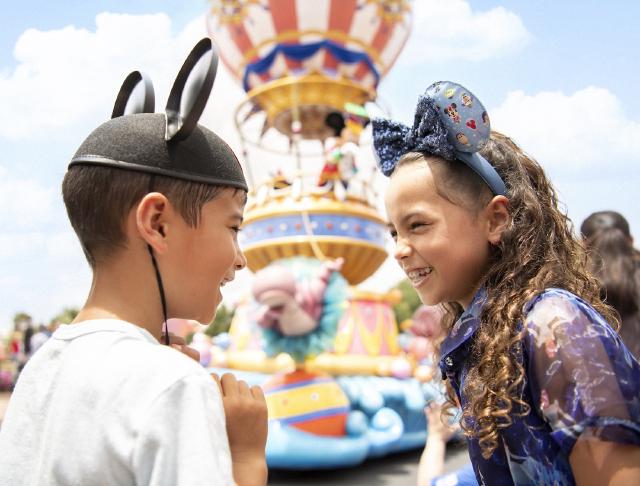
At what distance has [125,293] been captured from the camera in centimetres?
102

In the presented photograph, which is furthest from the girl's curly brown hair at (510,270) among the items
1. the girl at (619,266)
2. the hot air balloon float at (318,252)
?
the hot air balloon float at (318,252)

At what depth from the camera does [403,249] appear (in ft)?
4.72

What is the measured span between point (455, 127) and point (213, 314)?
0.64 metres

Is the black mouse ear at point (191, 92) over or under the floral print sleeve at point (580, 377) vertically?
over

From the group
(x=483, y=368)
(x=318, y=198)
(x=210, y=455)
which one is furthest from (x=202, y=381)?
Answer: (x=318, y=198)

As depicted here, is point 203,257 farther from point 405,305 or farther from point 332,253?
point 405,305

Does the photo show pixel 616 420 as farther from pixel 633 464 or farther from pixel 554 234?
pixel 554 234

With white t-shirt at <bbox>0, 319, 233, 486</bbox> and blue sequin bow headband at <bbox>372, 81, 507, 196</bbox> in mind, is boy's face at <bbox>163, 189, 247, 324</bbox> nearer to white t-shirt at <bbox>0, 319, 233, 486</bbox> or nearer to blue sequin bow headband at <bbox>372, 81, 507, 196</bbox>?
white t-shirt at <bbox>0, 319, 233, 486</bbox>

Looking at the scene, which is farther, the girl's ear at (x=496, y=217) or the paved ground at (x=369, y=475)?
the paved ground at (x=369, y=475)

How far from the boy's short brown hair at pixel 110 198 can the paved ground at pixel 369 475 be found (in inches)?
208

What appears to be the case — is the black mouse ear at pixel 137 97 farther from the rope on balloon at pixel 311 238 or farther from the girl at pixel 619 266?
the rope on balloon at pixel 311 238

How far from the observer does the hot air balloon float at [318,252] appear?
18.7ft

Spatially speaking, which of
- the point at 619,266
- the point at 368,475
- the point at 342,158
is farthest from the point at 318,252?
the point at 619,266

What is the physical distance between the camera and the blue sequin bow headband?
1.36 meters
